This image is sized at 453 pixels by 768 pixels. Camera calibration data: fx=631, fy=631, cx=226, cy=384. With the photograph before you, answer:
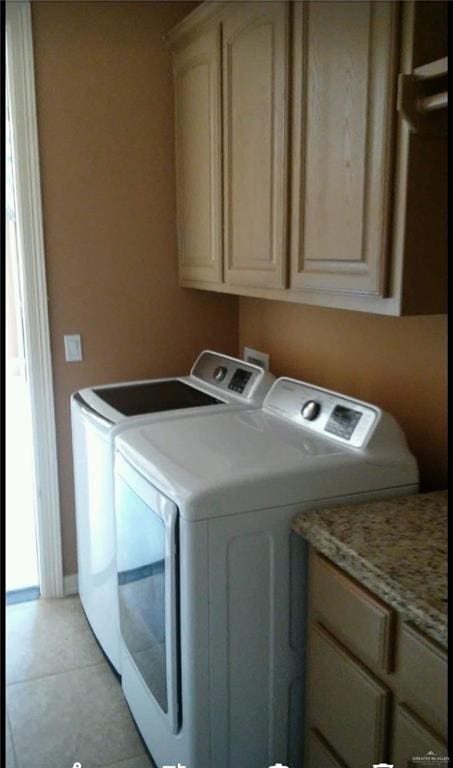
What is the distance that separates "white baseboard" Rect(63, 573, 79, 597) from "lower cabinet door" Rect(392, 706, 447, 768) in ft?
5.88

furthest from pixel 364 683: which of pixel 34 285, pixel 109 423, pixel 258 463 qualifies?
pixel 34 285

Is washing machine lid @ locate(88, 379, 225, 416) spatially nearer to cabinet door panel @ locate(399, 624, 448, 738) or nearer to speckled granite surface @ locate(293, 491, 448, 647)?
speckled granite surface @ locate(293, 491, 448, 647)

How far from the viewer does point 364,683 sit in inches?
51.7

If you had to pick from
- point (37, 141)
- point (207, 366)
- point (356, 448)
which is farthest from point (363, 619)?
point (37, 141)

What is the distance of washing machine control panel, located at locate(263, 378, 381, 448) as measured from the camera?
167 centimetres

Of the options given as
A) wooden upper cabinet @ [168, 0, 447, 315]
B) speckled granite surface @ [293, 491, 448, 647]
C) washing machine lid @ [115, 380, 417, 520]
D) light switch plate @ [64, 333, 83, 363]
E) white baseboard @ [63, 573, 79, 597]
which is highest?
wooden upper cabinet @ [168, 0, 447, 315]

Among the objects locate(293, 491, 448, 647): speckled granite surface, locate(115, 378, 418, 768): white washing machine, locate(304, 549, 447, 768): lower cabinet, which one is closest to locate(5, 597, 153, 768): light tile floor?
locate(115, 378, 418, 768): white washing machine

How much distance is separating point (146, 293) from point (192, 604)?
148 centimetres

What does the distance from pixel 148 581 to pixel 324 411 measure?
68cm

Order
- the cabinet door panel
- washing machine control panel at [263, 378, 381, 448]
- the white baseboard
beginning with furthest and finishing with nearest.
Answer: the white baseboard < washing machine control panel at [263, 378, 381, 448] < the cabinet door panel

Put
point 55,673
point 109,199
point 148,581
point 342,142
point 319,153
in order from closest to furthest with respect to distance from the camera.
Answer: point 342,142 → point 319,153 → point 148,581 → point 55,673 → point 109,199

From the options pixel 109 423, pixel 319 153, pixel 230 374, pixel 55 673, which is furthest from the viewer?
pixel 230 374

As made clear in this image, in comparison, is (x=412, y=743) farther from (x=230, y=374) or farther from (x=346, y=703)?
(x=230, y=374)

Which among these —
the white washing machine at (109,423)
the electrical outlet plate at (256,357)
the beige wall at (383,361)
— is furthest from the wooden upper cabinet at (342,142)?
the electrical outlet plate at (256,357)
